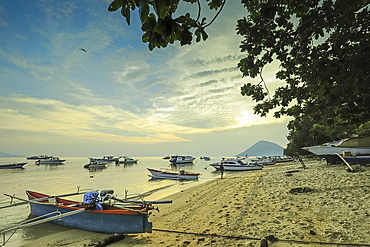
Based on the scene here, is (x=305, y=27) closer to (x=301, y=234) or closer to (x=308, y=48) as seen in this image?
(x=308, y=48)

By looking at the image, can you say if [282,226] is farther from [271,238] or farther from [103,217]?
[103,217]

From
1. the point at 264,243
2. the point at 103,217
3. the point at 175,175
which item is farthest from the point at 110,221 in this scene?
the point at 175,175

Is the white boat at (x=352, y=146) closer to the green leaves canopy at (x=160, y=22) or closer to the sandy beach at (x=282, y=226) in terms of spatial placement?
the sandy beach at (x=282, y=226)

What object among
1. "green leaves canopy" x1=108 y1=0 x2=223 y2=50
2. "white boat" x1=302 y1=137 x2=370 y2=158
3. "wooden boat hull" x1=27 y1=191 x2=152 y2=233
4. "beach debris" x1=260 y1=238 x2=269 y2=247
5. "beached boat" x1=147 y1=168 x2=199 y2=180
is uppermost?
"green leaves canopy" x1=108 y1=0 x2=223 y2=50

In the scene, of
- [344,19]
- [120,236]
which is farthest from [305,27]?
[120,236]

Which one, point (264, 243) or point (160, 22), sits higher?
point (160, 22)

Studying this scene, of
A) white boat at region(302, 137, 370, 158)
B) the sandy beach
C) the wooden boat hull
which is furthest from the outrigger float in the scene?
white boat at region(302, 137, 370, 158)

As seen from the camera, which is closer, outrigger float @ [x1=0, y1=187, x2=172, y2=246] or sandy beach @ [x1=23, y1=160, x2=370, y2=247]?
sandy beach @ [x1=23, y1=160, x2=370, y2=247]

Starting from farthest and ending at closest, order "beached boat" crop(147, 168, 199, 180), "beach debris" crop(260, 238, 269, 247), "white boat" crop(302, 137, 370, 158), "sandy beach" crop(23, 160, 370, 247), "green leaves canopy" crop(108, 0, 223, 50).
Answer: "beached boat" crop(147, 168, 199, 180), "white boat" crop(302, 137, 370, 158), "sandy beach" crop(23, 160, 370, 247), "beach debris" crop(260, 238, 269, 247), "green leaves canopy" crop(108, 0, 223, 50)

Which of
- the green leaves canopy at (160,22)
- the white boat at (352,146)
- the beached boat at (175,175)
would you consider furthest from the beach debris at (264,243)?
the beached boat at (175,175)

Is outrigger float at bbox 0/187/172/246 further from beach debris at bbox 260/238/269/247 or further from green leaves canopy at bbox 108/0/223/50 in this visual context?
green leaves canopy at bbox 108/0/223/50

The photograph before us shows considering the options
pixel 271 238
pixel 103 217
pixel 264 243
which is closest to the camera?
pixel 264 243

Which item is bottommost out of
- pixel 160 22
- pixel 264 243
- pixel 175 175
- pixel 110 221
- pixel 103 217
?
pixel 175 175

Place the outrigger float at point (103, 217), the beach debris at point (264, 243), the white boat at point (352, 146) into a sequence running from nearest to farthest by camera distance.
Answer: the beach debris at point (264, 243) < the outrigger float at point (103, 217) < the white boat at point (352, 146)
